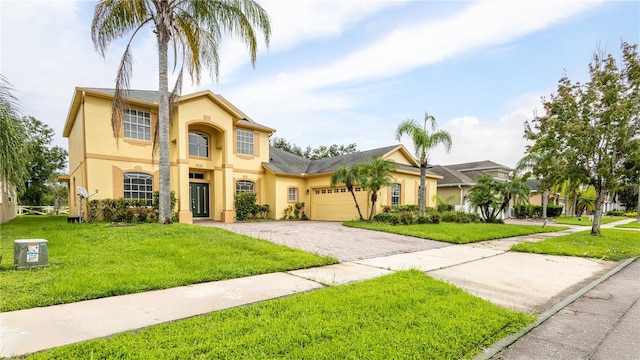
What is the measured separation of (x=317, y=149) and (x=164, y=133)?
3054 centimetres

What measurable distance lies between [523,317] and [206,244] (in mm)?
6956

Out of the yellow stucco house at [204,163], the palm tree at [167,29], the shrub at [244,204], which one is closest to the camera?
the palm tree at [167,29]

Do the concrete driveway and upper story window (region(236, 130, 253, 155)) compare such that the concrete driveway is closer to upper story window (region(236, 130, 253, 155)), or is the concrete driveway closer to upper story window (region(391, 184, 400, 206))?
upper story window (region(391, 184, 400, 206))

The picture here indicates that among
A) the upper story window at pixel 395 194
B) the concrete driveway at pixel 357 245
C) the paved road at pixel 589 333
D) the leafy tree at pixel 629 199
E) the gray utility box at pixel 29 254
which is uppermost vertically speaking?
the upper story window at pixel 395 194

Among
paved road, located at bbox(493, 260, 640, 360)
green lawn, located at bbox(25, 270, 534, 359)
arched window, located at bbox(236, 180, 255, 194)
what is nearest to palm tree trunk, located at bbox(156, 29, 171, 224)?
arched window, located at bbox(236, 180, 255, 194)

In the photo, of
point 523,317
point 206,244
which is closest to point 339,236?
point 206,244

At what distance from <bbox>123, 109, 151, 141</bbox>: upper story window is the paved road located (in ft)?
54.3

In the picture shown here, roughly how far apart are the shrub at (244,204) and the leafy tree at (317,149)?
22770mm

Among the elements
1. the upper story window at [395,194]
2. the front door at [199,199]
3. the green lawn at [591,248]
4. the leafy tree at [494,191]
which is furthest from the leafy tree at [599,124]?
the front door at [199,199]

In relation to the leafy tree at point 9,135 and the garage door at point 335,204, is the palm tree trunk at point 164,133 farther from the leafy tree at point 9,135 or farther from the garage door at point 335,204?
the garage door at point 335,204

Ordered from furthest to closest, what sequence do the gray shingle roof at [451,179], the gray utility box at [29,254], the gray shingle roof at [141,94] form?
the gray shingle roof at [451,179] < the gray shingle roof at [141,94] < the gray utility box at [29,254]

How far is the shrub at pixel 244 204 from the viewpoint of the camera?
17391 mm

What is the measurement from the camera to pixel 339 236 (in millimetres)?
11656

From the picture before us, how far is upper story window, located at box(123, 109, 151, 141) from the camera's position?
14.5 metres
